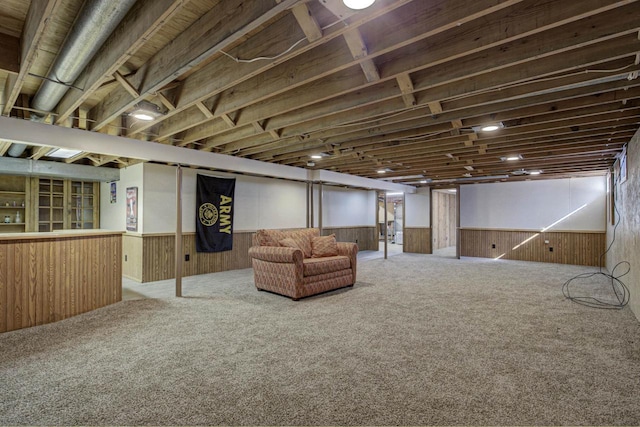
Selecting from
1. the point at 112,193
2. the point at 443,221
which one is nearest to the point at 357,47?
the point at 112,193

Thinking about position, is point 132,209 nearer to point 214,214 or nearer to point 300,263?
point 214,214

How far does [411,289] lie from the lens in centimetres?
479

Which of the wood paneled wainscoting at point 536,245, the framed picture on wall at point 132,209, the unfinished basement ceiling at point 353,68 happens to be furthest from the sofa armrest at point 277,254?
the wood paneled wainscoting at point 536,245

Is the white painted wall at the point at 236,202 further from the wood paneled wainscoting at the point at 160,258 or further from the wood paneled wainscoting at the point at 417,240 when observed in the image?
the wood paneled wainscoting at the point at 417,240

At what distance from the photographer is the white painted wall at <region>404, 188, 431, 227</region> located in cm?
992

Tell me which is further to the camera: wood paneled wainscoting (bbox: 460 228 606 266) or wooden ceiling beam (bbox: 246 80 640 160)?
wood paneled wainscoting (bbox: 460 228 606 266)

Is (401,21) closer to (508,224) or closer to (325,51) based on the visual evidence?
(325,51)

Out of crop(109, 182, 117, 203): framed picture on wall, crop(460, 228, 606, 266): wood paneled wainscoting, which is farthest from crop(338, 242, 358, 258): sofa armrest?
Result: crop(460, 228, 606, 266): wood paneled wainscoting

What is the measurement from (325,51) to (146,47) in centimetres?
144

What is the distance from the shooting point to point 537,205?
Result: 833 cm

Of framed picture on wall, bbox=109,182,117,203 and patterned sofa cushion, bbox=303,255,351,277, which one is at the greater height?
framed picture on wall, bbox=109,182,117,203

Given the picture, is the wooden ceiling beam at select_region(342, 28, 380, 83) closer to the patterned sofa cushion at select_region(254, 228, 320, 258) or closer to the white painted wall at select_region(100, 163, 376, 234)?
the patterned sofa cushion at select_region(254, 228, 320, 258)

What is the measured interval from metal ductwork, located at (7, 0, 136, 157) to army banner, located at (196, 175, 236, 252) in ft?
10.2

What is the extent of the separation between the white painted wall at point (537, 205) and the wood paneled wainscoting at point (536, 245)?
16 cm
